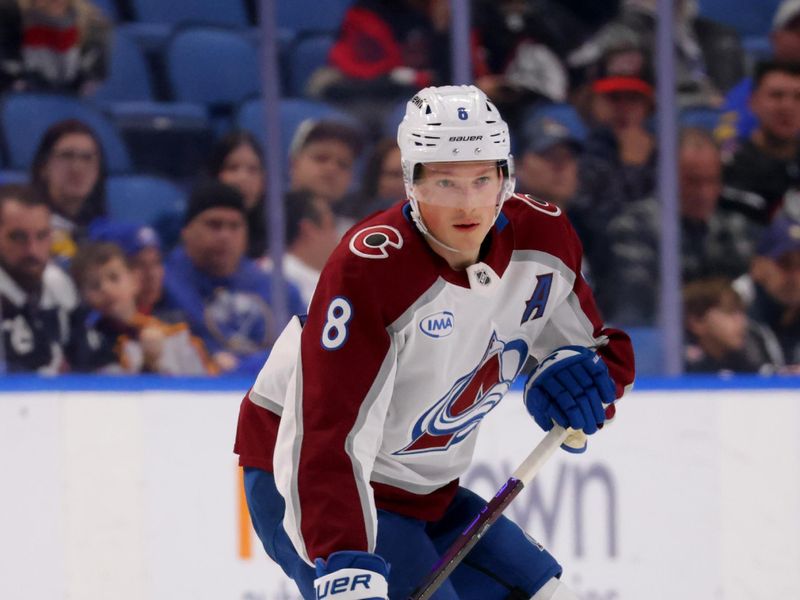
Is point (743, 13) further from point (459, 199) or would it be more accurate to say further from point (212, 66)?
point (459, 199)

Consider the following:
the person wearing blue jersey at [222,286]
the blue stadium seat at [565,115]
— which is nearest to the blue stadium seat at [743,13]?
the blue stadium seat at [565,115]

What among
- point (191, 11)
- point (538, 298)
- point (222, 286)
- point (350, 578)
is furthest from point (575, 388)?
point (191, 11)

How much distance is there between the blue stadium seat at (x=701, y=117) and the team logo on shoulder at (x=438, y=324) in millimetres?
2387

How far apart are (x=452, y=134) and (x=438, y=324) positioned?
279 millimetres

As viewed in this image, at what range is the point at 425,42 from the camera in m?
4.32

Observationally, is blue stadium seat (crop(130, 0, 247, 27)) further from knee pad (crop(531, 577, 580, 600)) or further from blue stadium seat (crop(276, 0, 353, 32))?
knee pad (crop(531, 577, 580, 600))

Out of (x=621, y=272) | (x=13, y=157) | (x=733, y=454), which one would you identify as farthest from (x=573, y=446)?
(x=13, y=157)

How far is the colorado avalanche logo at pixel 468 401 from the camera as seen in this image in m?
2.12

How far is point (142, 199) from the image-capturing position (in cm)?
431

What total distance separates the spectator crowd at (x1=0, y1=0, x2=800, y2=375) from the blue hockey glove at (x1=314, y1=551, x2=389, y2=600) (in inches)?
87.9

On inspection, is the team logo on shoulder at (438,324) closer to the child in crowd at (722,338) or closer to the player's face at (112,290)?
the child in crowd at (722,338)

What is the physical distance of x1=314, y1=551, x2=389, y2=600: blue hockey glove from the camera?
1.86 meters

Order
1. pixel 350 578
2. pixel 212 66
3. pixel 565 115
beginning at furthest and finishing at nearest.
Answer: pixel 212 66 < pixel 565 115 < pixel 350 578

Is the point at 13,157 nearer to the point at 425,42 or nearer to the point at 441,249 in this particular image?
the point at 425,42
